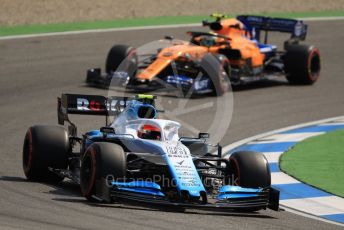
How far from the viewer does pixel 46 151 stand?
12.6 m

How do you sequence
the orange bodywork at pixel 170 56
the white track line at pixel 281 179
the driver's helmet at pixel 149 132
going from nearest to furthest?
the driver's helmet at pixel 149 132
the white track line at pixel 281 179
the orange bodywork at pixel 170 56

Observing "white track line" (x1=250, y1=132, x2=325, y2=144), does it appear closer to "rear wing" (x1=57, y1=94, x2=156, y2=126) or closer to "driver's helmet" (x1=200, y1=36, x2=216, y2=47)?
"rear wing" (x1=57, y1=94, x2=156, y2=126)

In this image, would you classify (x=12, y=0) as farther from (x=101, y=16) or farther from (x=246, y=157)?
(x=246, y=157)

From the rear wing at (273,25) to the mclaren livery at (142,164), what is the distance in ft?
35.3

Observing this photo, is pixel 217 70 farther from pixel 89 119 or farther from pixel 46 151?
pixel 46 151

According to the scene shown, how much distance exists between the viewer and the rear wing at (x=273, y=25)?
928 inches

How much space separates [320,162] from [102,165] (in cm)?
500

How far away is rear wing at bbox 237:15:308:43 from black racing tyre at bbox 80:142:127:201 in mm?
12581

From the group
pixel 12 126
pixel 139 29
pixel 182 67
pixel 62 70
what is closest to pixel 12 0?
pixel 139 29

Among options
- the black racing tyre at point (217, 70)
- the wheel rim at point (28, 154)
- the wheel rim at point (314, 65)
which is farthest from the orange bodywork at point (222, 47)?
the wheel rim at point (28, 154)

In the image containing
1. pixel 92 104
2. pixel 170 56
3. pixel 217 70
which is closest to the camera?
pixel 92 104

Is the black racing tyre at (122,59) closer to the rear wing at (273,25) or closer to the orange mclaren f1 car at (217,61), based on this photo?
the orange mclaren f1 car at (217,61)

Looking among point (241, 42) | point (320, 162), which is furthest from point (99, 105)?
point (241, 42)

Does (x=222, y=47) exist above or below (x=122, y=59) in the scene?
above
